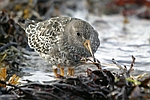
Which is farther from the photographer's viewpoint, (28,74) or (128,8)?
(128,8)

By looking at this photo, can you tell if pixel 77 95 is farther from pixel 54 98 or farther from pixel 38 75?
pixel 38 75

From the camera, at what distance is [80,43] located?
192 inches

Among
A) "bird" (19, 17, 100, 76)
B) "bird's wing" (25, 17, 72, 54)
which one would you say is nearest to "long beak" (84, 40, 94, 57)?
"bird" (19, 17, 100, 76)

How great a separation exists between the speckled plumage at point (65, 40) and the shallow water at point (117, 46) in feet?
1.00

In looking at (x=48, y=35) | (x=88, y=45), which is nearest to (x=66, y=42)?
(x=48, y=35)

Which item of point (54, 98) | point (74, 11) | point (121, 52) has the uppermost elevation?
point (74, 11)

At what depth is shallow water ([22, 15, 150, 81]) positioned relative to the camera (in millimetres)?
5664

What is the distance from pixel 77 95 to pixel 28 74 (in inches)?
65.1

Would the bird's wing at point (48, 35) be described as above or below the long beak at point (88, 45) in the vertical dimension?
above

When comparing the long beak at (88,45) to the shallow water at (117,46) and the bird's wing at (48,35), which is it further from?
the bird's wing at (48,35)

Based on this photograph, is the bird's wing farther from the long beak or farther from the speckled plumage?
the long beak

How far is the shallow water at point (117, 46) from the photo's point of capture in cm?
566

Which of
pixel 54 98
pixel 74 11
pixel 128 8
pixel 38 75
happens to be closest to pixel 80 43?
pixel 38 75

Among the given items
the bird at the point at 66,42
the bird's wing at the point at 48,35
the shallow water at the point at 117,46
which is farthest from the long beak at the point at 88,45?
the bird's wing at the point at 48,35
